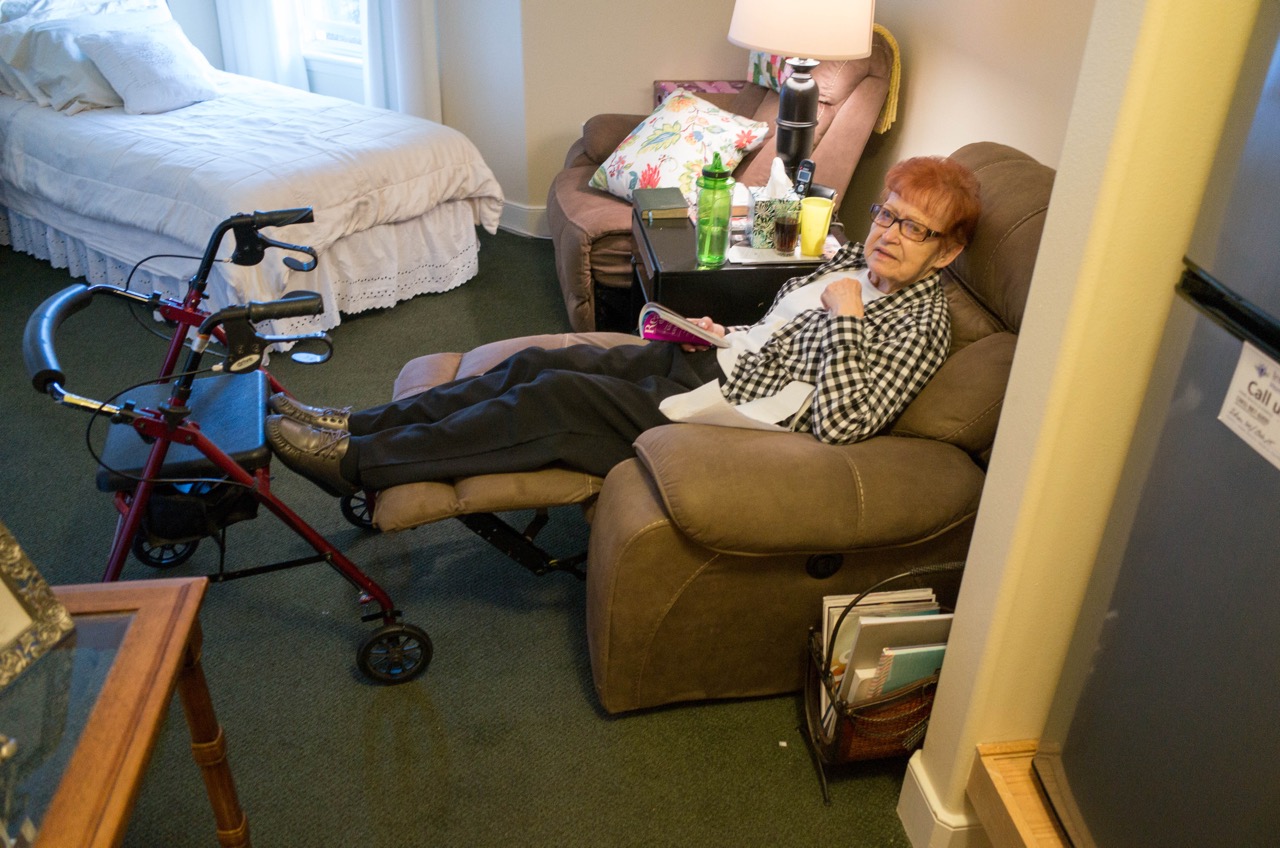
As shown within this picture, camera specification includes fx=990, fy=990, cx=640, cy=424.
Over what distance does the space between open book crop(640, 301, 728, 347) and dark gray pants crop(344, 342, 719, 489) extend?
0.40 feet

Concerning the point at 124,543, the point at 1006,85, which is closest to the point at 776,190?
the point at 1006,85

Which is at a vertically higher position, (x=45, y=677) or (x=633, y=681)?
(x=45, y=677)

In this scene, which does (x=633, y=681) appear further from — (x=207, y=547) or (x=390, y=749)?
(x=207, y=547)

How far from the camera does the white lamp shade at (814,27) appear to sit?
2598 millimetres

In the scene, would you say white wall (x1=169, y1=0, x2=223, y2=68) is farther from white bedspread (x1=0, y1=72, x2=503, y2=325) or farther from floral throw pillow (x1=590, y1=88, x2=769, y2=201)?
floral throw pillow (x1=590, y1=88, x2=769, y2=201)

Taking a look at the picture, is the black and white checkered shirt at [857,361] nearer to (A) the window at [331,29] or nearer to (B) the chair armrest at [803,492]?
(B) the chair armrest at [803,492]

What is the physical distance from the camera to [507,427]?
1905mm

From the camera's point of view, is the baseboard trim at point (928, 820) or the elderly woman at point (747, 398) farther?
the elderly woman at point (747, 398)

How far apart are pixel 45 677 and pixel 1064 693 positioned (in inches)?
50.9

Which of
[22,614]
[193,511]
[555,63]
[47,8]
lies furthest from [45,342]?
[47,8]

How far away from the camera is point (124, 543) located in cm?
185

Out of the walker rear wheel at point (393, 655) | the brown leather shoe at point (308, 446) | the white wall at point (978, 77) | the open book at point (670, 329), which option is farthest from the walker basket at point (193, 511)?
the white wall at point (978, 77)

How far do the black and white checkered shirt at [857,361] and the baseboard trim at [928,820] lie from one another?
592 mm

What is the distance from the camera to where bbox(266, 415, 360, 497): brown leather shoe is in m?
1.90
